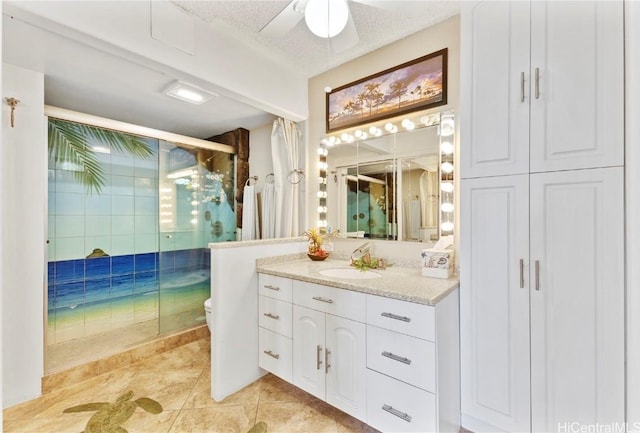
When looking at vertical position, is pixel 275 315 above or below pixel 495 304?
below

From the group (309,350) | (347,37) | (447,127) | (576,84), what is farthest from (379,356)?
(347,37)

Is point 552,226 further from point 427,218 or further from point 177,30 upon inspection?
point 177,30

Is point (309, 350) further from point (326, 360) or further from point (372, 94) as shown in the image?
point (372, 94)

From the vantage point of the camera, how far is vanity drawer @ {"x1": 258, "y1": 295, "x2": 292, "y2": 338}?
6.86ft

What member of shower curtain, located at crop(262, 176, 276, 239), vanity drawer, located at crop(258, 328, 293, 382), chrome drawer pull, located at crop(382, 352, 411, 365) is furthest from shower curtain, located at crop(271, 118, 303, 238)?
chrome drawer pull, located at crop(382, 352, 411, 365)

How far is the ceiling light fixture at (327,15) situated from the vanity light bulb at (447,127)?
92cm

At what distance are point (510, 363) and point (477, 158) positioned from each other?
3.59 ft

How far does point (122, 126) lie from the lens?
2.67 metres

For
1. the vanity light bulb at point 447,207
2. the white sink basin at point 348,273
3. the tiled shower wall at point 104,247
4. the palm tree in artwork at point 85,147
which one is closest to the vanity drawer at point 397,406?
the white sink basin at point 348,273

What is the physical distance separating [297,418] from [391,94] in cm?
231

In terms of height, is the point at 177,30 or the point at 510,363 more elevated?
the point at 177,30

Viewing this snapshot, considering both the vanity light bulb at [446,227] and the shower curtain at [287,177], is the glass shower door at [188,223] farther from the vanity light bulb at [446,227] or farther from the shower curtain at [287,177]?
the vanity light bulb at [446,227]

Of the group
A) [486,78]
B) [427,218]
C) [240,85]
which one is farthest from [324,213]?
[486,78]

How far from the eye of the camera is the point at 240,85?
232 cm
